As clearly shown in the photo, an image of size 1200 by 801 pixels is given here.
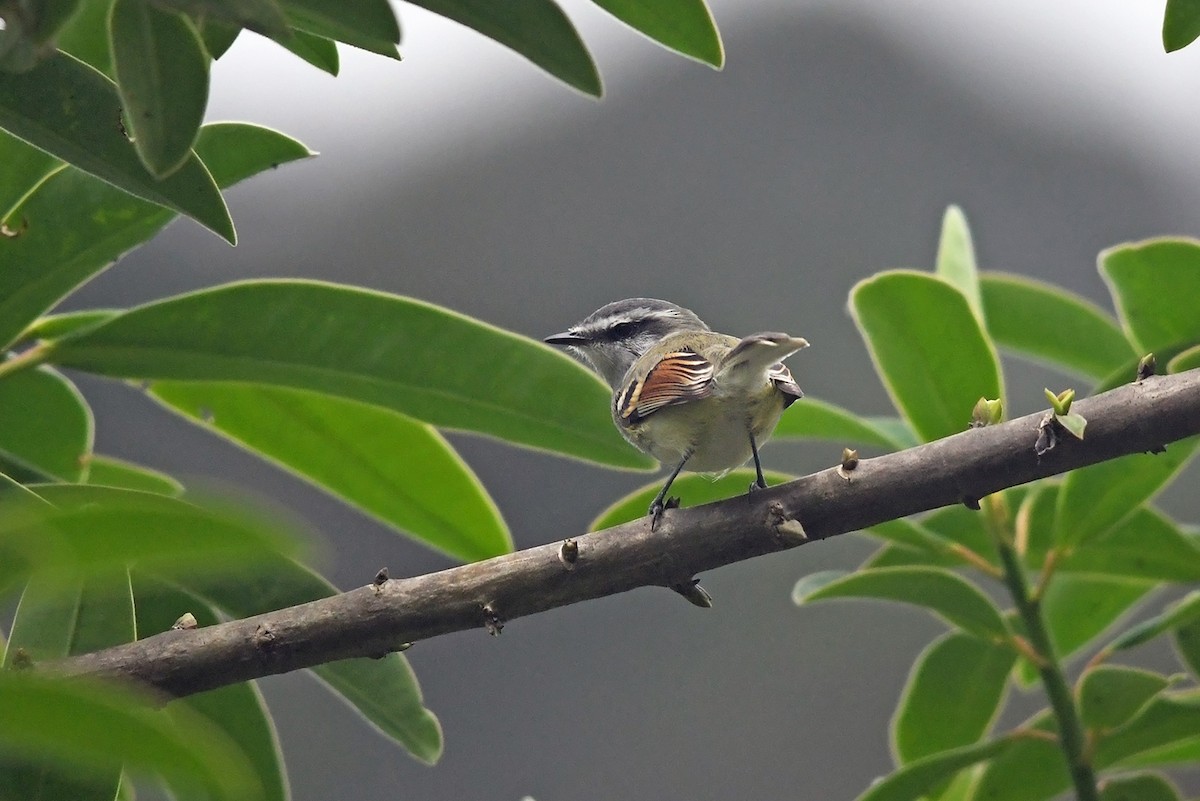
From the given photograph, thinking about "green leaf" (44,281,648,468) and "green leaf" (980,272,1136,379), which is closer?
"green leaf" (44,281,648,468)

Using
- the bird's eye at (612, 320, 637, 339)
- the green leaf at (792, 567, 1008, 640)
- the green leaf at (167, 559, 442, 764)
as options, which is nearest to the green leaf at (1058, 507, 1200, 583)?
the green leaf at (792, 567, 1008, 640)

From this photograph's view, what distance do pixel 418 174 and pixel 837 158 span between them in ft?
17.0

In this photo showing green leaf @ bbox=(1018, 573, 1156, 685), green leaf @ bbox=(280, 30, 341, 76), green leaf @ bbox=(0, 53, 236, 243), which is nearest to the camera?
green leaf @ bbox=(0, 53, 236, 243)

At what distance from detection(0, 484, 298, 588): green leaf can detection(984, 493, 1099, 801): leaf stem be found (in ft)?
4.41

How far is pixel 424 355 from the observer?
5.40ft

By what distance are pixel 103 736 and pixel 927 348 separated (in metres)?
1.51

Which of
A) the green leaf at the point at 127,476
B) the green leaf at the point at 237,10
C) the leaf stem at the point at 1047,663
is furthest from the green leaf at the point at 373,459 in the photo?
the green leaf at the point at 237,10

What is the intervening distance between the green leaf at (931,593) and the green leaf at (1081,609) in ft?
1.02

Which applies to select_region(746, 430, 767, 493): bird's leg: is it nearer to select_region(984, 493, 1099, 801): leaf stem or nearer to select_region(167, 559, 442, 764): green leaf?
select_region(984, 493, 1099, 801): leaf stem

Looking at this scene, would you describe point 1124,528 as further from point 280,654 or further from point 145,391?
point 145,391

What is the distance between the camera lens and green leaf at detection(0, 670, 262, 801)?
0.53 metres

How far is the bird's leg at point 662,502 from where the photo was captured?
1.36 metres

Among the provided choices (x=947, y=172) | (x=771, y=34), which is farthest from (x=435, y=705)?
(x=771, y=34)

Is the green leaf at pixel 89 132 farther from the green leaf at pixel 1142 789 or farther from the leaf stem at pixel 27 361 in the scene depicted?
the green leaf at pixel 1142 789
